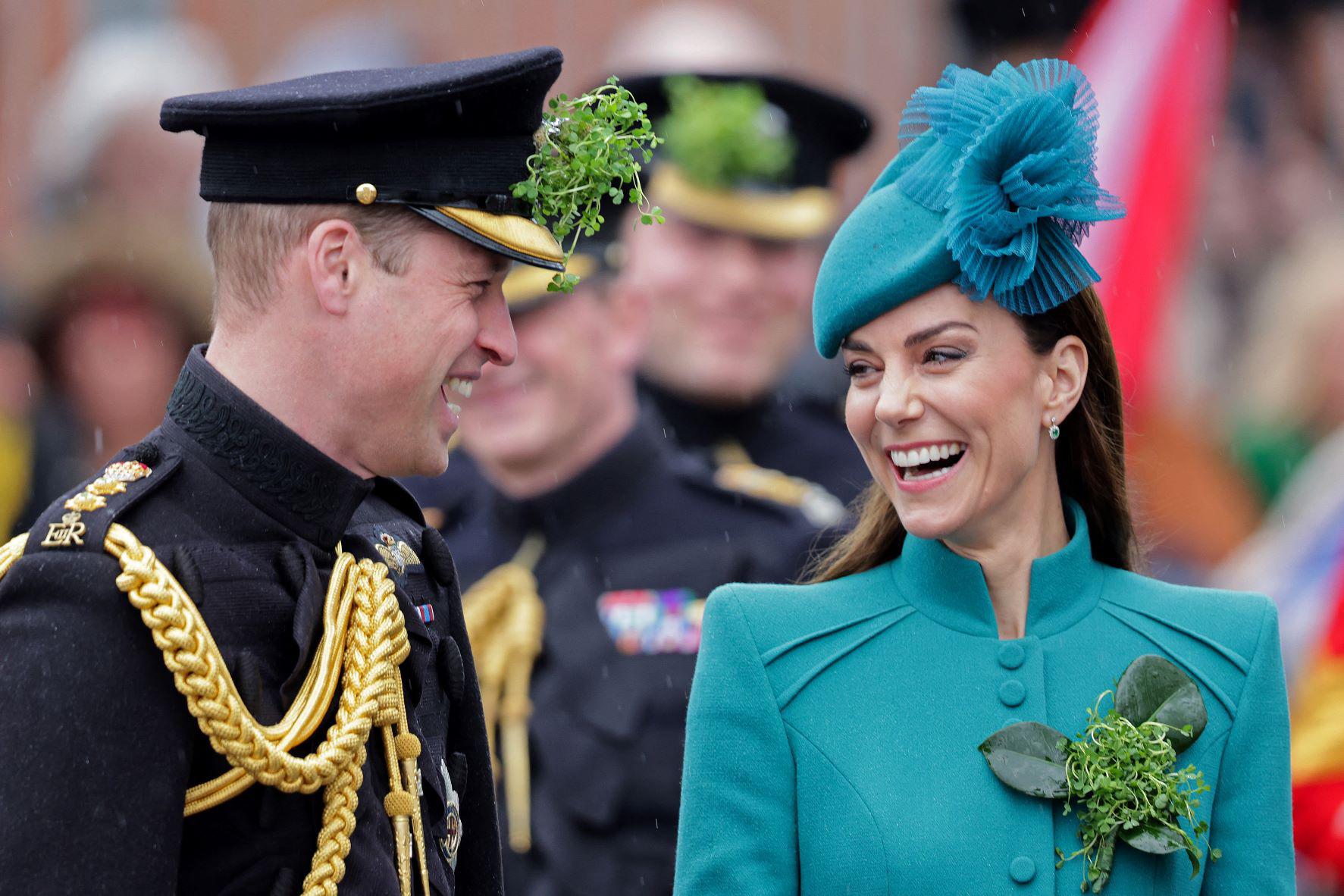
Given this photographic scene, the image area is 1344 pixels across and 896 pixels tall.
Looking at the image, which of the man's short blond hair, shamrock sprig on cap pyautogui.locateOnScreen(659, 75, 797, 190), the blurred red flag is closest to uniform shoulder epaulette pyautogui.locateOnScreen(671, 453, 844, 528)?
shamrock sprig on cap pyautogui.locateOnScreen(659, 75, 797, 190)

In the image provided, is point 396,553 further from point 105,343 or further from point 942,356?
point 105,343

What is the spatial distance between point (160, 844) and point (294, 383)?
0.68 meters

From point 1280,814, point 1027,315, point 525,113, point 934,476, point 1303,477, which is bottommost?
point 1303,477

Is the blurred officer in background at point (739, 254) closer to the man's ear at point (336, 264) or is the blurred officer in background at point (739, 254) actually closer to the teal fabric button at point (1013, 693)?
the teal fabric button at point (1013, 693)

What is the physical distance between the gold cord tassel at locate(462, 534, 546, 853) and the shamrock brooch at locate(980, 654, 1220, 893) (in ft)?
8.78

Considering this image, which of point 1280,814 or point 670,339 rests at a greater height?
point 1280,814

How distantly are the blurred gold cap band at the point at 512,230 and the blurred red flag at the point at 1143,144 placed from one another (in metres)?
4.87

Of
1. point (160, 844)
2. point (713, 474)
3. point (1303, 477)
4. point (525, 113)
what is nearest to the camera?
point (160, 844)

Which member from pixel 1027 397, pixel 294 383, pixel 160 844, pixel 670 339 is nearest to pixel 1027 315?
pixel 1027 397

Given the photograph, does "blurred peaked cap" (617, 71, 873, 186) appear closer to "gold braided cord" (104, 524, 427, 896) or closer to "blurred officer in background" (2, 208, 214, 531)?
"blurred officer in background" (2, 208, 214, 531)

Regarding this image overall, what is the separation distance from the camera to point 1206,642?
3287mm

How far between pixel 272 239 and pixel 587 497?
11.4 ft

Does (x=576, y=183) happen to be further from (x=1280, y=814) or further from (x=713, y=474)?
(x=713, y=474)

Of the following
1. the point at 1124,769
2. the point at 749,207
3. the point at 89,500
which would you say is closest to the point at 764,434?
the point at 749,207
